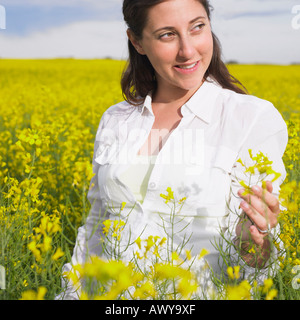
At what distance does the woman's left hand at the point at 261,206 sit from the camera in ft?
3.69

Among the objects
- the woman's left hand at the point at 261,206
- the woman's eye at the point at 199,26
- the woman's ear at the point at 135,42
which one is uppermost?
the woman's ear at the point at 135,42

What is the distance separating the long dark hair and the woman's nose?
0.18m

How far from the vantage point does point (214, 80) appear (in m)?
1.86

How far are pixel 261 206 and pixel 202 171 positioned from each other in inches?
16.7

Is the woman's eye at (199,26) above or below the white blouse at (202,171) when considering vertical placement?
above

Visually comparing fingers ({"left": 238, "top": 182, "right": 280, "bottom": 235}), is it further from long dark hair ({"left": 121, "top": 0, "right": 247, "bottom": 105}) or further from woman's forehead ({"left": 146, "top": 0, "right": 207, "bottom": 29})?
long dark hair ({"left": 121, "top": 0, "right": 247, "bottom": 105})

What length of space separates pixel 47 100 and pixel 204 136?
13.9ft

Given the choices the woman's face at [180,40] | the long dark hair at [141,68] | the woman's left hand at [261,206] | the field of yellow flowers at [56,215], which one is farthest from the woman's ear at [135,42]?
the woman's left hand at [261,206]

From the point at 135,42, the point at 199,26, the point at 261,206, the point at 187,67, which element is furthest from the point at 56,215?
the point at 261,206

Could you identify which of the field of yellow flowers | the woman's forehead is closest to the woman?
the woman's forehead

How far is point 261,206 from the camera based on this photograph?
45.2 inches

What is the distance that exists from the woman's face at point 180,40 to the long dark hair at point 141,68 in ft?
0.16

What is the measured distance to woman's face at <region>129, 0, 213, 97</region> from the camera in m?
1.55

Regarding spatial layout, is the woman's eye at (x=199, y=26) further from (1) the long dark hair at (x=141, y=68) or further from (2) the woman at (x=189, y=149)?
(1) the long dark hair at (x=141, y=68)
